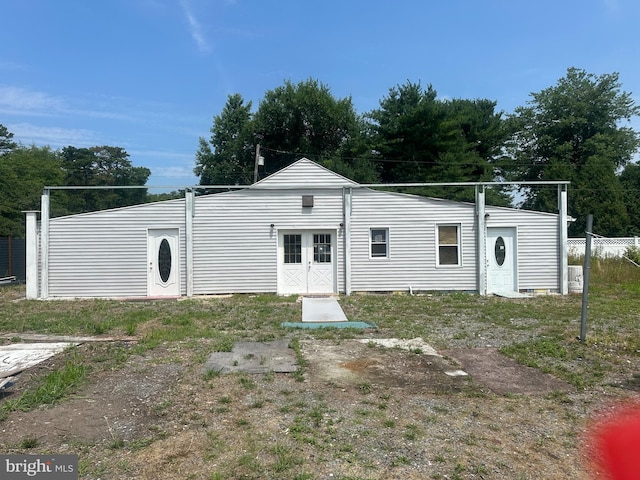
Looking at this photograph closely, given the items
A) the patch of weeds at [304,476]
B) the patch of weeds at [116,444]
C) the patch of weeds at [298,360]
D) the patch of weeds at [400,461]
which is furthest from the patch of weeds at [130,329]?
the patch of weeds at [400,461]

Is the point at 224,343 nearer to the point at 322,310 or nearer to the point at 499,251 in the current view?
the point at 322,310

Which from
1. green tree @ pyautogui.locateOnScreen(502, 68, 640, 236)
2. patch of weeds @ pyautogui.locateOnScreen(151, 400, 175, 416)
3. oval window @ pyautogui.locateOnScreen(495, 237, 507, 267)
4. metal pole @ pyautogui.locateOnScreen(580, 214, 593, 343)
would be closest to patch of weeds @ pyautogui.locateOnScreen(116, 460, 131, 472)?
patch of weeds @ pyautogui.locateOnScreen(151, 400, 175, 416)

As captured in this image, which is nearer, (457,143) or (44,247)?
(44,247)

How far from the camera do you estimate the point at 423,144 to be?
90.3ft

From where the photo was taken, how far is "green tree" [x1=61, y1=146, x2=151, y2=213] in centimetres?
4088

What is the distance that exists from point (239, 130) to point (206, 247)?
25794 mm

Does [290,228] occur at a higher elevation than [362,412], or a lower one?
higher

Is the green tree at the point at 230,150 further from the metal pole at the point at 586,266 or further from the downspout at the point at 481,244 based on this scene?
the metal pole at the point at 586,266

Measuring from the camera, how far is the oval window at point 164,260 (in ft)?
42.5

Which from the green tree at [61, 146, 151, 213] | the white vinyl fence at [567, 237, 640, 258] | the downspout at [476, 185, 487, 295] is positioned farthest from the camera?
the green tree at [61, 146, 151, 213]

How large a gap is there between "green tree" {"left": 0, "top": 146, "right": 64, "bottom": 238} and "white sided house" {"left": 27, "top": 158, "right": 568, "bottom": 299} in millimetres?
15288

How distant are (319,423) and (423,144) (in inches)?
1001

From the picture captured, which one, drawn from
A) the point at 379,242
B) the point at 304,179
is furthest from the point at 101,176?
the point at 379,242

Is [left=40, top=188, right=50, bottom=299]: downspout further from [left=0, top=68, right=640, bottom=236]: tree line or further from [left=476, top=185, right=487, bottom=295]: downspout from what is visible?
[left=0, top=68, right=640, bottom=236]: tree line
